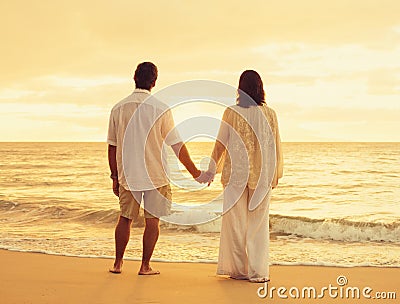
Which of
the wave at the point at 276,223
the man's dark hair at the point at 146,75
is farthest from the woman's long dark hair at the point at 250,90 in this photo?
the wave at the point at 276,223

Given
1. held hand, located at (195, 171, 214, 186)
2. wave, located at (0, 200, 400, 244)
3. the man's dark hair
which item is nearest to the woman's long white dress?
held hand, located at (195, 171, 214, 186)

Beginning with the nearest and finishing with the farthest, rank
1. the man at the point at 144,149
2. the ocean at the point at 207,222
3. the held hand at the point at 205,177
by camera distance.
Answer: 1. the man at the point at 144,149
2. the held hand at the point at 205,177
3. the ocean at the point at 207,222

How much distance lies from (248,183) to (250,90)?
772 mm

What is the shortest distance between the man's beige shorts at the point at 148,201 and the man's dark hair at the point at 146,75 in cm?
88

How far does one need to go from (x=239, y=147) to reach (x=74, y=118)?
30124 mm

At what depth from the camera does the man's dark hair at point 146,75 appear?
5.03 meters

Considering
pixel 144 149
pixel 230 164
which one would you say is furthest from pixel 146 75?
pixel 230 164

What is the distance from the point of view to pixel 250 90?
491 cm

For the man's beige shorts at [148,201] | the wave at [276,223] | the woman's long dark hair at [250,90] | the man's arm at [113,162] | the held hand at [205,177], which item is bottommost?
the wave at [276,223]

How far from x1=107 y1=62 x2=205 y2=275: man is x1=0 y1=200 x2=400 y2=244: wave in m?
3.41

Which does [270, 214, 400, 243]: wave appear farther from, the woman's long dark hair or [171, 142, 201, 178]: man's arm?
the woman's long dark hair

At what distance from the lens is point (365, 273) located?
5.82 m

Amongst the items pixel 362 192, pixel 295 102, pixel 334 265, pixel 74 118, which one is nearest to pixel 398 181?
pixel 362 192

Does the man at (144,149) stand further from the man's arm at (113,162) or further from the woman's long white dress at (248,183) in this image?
the woman's long white dress at (248,183)
